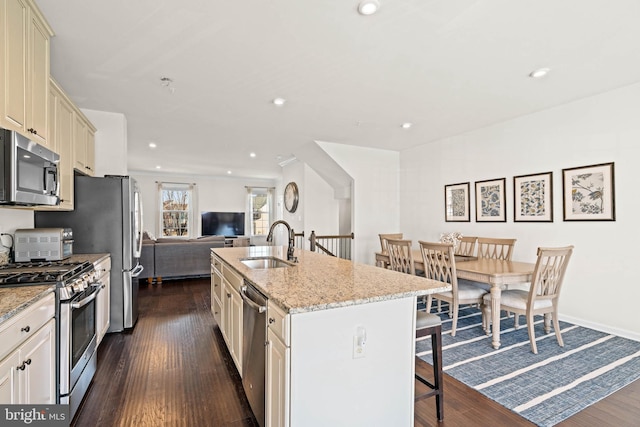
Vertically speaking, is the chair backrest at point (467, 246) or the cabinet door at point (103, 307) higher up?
the chair backrest at point (467, 246)

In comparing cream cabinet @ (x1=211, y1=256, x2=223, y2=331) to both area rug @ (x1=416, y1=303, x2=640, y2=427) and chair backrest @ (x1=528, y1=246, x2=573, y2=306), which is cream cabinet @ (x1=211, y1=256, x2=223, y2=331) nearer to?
area rug @ (x1=416, y1=303, x2=640, y2=427)

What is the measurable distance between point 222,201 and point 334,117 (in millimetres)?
6754

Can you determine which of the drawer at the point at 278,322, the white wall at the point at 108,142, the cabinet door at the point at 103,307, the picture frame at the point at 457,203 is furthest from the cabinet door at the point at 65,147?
the picture frame at the point at 457,203

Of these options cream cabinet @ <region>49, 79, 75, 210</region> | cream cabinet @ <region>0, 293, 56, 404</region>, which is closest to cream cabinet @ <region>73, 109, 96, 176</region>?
cream cabinet @ <region>49, 79, 75, 210</region>

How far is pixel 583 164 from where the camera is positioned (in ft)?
11.9

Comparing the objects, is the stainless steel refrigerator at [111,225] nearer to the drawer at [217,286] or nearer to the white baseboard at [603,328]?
the drawer at [217,286]

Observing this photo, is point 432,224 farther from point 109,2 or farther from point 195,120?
point 109,2

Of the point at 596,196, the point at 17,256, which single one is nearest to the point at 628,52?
the point at 596,196

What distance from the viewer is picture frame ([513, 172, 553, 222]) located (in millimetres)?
3922

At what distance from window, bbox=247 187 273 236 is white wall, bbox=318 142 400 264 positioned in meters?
5.29

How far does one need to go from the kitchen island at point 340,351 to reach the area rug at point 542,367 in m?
1.03

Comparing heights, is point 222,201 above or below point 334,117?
below

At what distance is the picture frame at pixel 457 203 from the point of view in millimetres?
4953

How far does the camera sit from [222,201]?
10070mm
